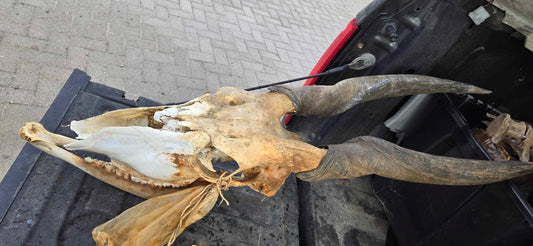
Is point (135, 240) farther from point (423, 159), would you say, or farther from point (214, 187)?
point (423, 159)

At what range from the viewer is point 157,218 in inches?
71.2

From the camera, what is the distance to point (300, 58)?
5.95 meters

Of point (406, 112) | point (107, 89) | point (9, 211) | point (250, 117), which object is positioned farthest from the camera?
point (406, 112)

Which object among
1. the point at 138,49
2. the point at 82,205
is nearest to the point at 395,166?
the point at 82,205

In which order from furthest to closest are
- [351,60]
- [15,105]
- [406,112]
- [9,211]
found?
[15,105] < [406,112] < [351,60] < [9,211]

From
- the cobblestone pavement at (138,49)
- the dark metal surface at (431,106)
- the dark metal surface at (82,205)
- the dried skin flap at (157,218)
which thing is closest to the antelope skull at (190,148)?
the dried skin flap at (157,218)

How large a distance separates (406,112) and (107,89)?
7.78ft

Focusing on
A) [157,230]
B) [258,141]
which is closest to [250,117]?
[258,141]

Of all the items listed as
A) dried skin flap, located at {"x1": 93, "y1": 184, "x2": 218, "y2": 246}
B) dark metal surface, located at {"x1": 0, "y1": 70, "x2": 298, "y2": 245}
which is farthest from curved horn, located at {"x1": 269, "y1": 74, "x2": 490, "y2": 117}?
dark metal surface, located at {"x1": 0, "y1": 70, "x2": 298, "y2": 245}

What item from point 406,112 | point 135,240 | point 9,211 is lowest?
point 9,211

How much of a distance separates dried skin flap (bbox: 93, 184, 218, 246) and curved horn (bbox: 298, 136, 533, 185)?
58cm

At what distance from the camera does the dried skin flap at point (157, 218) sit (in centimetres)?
169

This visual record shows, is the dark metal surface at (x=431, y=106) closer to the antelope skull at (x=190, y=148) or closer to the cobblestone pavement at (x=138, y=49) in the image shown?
the antelope skull at (x=190, y=148)

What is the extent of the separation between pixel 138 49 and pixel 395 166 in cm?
357
